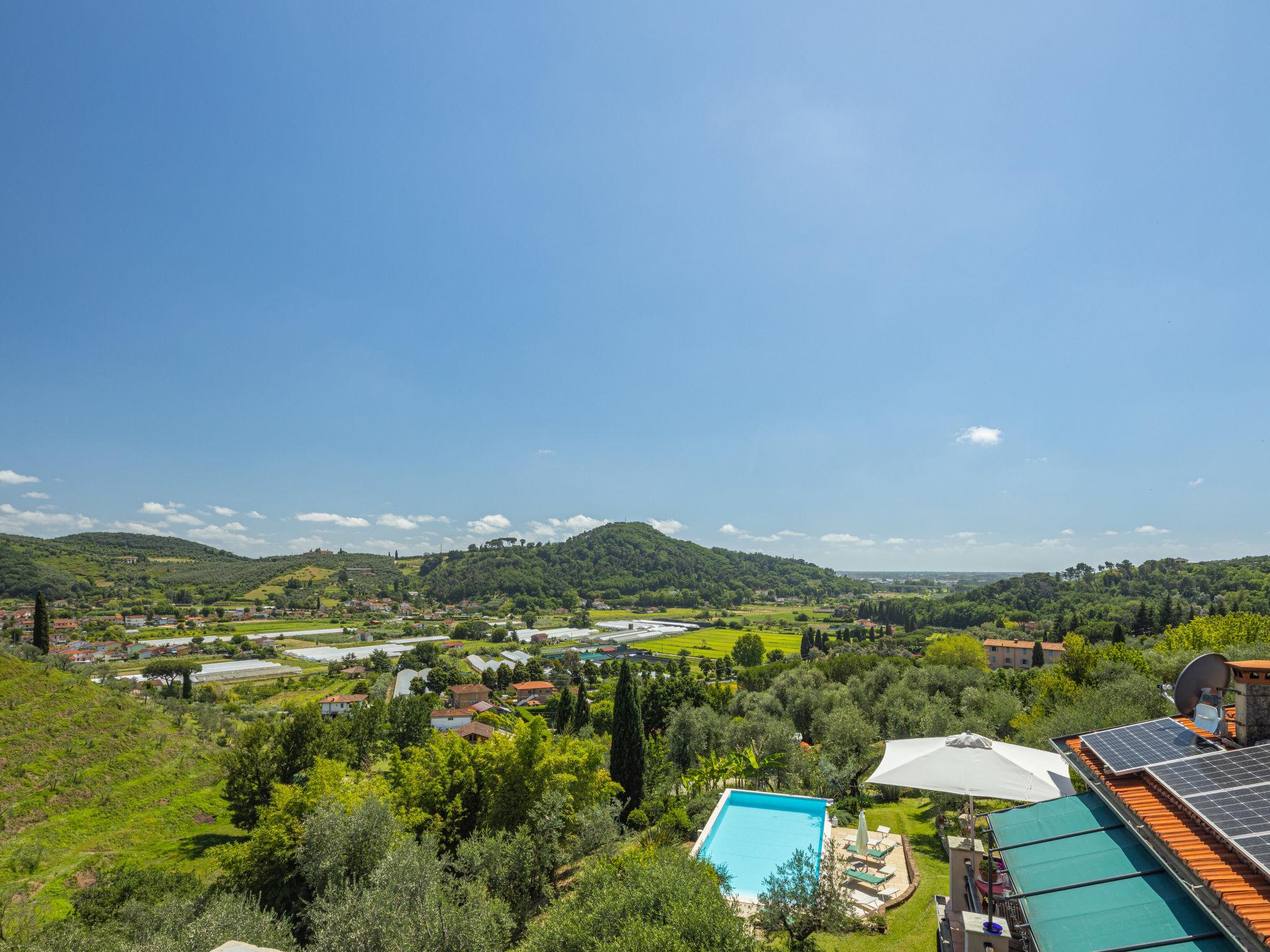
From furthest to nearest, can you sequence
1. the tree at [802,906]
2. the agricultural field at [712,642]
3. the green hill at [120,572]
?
the green hill at [120,572]
the agricultural field at [712,642]
the tree at [802,906]

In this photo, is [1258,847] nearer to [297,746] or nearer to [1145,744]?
[1145,744]

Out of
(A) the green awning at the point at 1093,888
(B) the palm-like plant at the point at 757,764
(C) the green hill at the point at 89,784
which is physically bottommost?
(C) the green hill at the point at 89,784

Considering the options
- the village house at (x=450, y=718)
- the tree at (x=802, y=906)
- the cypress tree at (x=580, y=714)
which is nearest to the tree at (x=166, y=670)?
the village house at (x=450, y=718)

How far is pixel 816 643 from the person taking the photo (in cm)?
9194

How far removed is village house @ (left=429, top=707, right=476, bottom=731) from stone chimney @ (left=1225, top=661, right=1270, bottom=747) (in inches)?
2152

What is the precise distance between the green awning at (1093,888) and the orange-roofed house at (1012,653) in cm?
8450

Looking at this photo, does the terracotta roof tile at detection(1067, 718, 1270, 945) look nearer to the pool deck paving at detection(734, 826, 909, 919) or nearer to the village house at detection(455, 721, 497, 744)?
the pool deck paving at detection(734, 826, 909, 919)

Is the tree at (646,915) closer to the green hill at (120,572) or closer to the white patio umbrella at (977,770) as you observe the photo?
the white patio umbrella at (977,770)

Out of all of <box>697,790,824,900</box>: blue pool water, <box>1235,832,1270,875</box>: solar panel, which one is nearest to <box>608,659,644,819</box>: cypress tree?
<box>697,790,824,900</box>: blue pool water

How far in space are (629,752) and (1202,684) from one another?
1930cm

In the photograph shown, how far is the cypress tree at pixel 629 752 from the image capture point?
23.7 metres

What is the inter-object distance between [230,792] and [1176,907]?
33.2m

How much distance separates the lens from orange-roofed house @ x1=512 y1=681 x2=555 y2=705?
220ft

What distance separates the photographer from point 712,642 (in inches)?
4104
